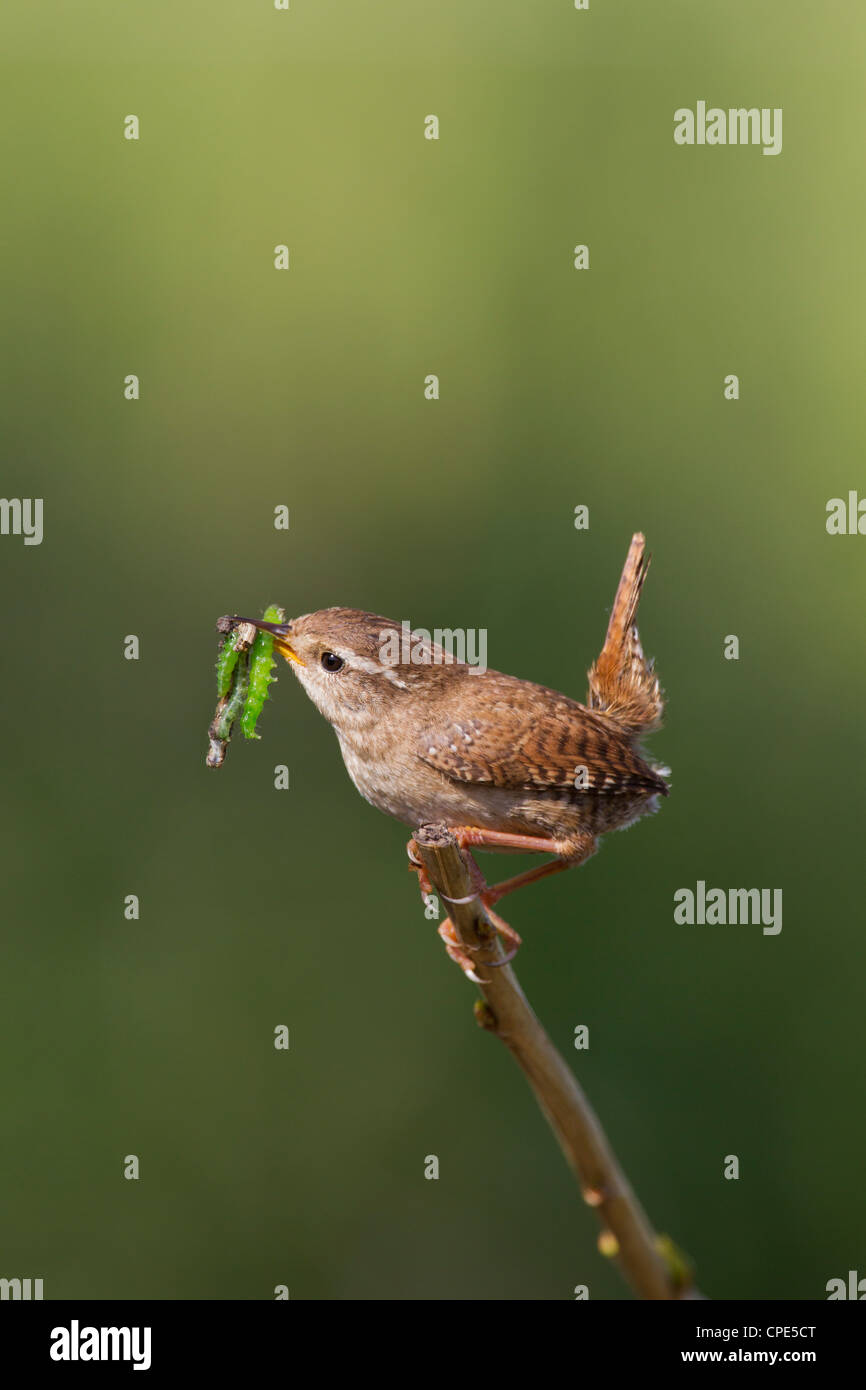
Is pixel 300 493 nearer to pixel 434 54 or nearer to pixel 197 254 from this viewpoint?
pixel 197 254

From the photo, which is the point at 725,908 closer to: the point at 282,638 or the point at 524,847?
the point at 524,847

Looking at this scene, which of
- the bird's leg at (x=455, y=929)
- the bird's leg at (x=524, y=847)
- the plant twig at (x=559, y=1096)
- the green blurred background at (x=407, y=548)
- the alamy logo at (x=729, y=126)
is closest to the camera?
the plant twig at (x=559, y=1096)

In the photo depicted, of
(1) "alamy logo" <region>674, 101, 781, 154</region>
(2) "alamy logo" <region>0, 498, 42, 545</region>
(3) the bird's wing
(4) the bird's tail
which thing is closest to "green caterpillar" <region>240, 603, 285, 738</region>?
(3) the bird's wing

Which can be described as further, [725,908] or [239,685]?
[725,908]

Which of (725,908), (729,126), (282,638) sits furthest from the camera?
(729,126)

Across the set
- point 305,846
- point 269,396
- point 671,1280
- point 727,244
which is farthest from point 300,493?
point 671,1280

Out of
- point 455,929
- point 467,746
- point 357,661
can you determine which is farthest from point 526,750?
point 455,929

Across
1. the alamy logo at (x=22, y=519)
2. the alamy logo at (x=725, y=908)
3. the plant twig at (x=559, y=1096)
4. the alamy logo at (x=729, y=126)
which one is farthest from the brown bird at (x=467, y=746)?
the alamy logo at (x=729, y=126)

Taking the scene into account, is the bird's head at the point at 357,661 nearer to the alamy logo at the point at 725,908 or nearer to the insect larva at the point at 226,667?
the insect larva at the point at 226,667
